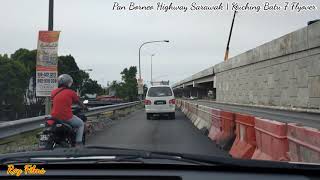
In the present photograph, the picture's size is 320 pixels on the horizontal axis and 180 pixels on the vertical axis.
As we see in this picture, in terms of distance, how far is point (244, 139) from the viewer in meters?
11.5

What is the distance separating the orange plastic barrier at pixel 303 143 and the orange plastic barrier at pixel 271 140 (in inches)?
6.1

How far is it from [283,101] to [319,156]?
29580 mm

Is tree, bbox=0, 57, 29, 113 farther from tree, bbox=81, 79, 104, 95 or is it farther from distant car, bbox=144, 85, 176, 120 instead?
tree, bbox=81, 79, 104, 95

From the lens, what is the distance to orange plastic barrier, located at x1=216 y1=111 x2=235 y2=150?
527 inches

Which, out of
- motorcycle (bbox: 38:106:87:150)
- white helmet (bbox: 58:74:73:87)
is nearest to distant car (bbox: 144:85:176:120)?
white helmet (bbox: 58:74:73:87)

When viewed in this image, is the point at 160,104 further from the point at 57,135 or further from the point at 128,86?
the point at 128,86

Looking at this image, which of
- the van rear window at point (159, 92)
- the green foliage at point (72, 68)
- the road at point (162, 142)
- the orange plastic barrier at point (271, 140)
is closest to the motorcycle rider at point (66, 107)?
the orange plastic barrier at point (271, 140)

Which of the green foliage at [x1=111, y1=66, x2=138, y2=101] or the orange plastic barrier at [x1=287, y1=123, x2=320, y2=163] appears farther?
the green foliage at [x1=111, y1=66, x2=138, y2=101]

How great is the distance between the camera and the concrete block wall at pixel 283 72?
97.0ft

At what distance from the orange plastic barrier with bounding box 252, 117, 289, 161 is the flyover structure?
62.6 feet

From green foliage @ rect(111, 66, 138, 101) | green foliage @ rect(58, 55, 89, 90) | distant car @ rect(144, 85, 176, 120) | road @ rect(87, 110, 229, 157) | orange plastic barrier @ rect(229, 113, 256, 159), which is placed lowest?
road @ rect(87, 110, 229, 157)

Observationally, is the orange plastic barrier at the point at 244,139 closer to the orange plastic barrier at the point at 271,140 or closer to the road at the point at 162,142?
the orange plastic barrier at the point at 271,140

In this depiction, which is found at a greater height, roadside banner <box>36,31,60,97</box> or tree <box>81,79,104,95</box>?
tree <box>81,79,104,95</box>

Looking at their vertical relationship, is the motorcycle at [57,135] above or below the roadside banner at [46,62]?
below
